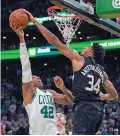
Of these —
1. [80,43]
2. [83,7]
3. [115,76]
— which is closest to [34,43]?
[80,43]

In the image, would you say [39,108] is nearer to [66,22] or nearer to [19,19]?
[19,19]

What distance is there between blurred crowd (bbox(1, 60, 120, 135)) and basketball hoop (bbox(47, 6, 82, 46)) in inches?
135

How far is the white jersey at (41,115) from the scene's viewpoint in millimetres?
5523

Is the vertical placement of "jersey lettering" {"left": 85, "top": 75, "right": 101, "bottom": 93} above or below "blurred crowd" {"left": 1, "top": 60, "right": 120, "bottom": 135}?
above

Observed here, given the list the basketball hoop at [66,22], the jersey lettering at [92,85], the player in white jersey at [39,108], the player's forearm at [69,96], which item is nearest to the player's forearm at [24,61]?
the player in white jersey at [39,108]

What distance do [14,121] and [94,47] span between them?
1234 centimetres

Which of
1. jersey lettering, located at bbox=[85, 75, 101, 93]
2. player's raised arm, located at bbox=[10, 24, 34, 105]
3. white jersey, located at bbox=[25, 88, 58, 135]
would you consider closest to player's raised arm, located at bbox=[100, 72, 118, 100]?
jersey lettering, located at bbox=[85, 75, 101, 93]

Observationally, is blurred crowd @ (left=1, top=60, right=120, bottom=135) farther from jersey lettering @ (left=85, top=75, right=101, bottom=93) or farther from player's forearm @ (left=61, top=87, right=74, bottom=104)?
jersey lettering @ (left=85, top=75, right=101, bottom=93)

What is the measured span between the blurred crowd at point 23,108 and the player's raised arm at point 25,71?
20.9 feet

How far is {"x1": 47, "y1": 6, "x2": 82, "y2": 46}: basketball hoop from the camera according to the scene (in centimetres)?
930

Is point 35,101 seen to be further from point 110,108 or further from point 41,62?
point 41,62

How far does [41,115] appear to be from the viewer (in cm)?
555

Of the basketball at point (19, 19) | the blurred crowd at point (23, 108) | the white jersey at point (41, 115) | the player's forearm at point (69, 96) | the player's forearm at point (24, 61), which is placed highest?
the basketball at point (19, 19)

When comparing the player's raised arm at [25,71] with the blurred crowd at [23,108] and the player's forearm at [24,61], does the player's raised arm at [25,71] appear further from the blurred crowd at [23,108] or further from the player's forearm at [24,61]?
the blurred crowd at [23,108]
